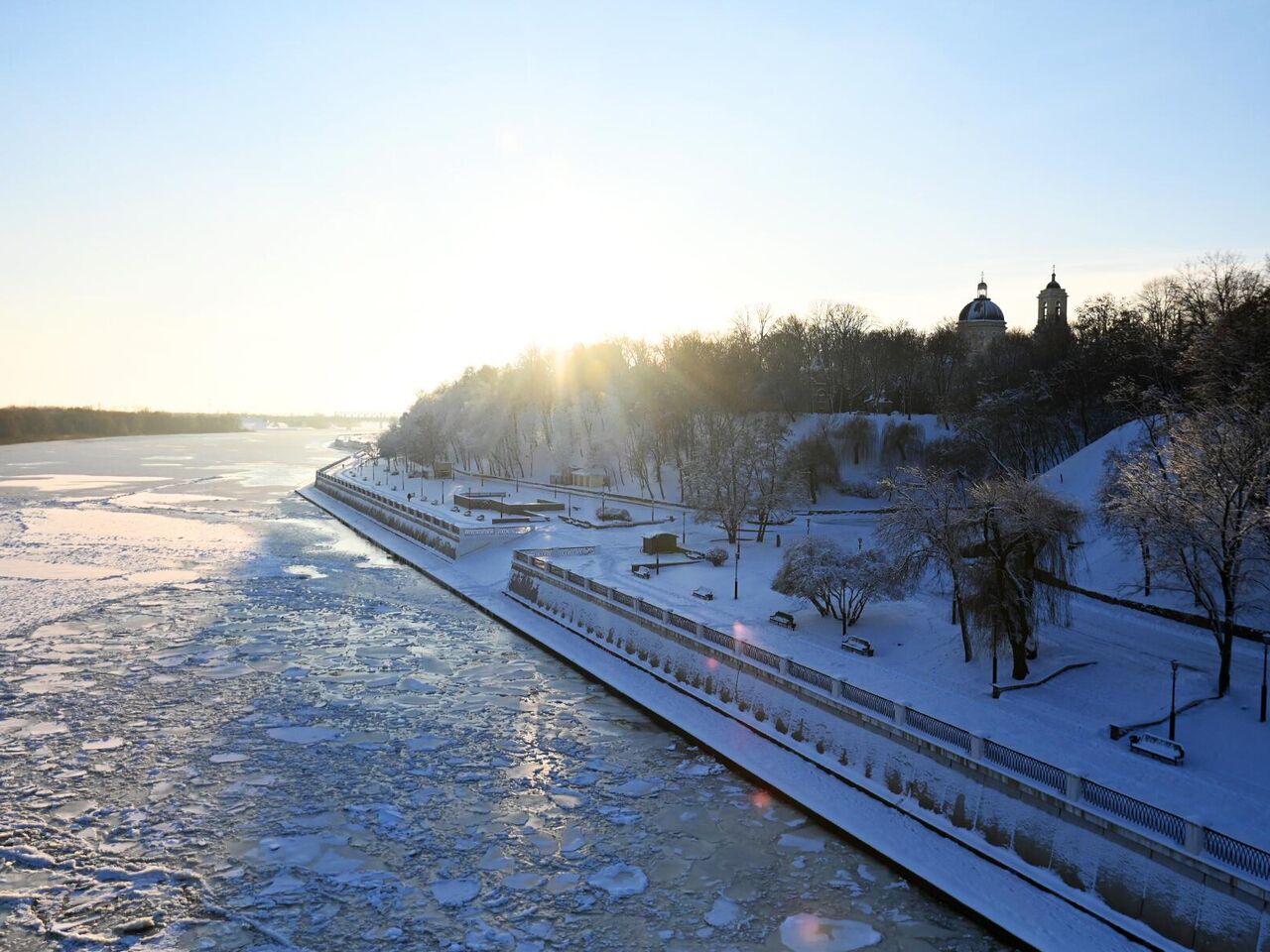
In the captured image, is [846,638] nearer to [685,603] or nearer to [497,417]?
[685,603]

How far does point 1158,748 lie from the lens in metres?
21.3

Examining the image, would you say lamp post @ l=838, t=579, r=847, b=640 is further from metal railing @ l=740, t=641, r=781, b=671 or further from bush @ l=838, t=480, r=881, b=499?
bush @ l=838, t=480, r=881, b=499

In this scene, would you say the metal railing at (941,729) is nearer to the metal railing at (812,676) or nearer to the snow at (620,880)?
the metal railing at (812,676)

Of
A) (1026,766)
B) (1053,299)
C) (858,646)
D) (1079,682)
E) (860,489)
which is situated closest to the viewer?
(1026,766)

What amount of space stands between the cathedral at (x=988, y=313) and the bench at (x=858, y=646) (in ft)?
296

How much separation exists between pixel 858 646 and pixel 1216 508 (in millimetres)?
11204

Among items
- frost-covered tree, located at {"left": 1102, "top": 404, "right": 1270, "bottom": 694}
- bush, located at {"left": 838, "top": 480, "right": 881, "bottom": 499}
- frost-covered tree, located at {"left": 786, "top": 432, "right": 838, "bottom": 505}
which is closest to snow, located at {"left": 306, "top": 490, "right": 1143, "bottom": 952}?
frost-covered tree, located at {"left": 1102, "top": 404, "right": 1270, "bottom": 694}

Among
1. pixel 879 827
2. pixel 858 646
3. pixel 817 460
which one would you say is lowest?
pixel 879 827

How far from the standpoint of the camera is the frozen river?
16.7 m

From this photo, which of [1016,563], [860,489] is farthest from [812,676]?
[860,489]

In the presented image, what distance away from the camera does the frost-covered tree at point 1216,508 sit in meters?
25.8

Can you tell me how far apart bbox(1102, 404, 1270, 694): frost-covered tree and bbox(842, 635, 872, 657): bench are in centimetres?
887

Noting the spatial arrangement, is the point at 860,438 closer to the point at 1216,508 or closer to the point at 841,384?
the point at 841,384

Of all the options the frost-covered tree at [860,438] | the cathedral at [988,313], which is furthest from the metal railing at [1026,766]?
the cathedral at [988,313]
